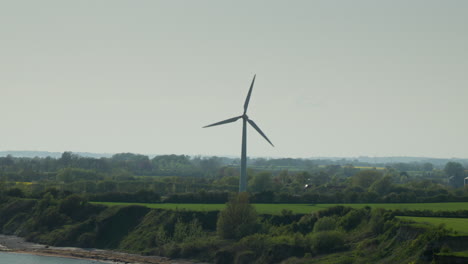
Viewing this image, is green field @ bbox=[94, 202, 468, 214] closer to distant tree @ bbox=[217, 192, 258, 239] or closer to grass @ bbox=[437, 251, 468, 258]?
distant tree @ bbox=[217, 192, 258, 239]

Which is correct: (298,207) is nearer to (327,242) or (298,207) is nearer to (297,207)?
(297,207)

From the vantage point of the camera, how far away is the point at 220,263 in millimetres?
86000

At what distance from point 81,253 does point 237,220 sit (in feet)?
73.7

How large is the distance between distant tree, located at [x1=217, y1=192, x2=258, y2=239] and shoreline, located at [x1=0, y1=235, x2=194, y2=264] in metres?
7.84

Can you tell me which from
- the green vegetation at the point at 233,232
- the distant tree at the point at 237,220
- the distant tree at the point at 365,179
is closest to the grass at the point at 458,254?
the green vegetation at the point at 233,232

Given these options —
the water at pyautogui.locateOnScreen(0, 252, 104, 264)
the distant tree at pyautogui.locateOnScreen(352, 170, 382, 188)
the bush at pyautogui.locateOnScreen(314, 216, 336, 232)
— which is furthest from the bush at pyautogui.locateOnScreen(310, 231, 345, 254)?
the distant tree at pyautogui.locateOnScreen(352, 170, 382, 188)

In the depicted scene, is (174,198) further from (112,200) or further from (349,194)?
(349,194)

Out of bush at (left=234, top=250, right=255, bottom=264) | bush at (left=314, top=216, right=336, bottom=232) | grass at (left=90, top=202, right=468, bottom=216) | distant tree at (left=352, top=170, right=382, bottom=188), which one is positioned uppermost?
distant tree at (left=352, top=170, right=382, bottom=188)

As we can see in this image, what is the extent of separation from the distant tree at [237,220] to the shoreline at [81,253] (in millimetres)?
7838

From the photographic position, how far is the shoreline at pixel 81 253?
292 ft

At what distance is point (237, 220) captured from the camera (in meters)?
93.2

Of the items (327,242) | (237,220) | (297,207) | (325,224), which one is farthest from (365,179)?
(327,242)

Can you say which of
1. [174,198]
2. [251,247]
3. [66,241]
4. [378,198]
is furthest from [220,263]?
[378,198]

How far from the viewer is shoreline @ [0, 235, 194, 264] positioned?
88875 millimetres
